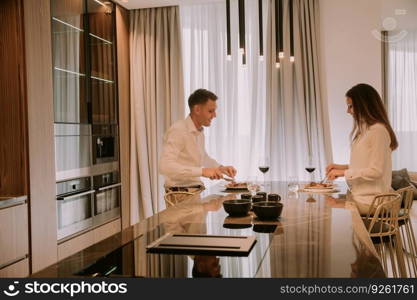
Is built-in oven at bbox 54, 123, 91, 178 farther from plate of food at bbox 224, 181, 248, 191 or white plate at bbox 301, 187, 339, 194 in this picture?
white plate at bbox 301, 187, 339, 194

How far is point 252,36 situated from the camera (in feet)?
16.1

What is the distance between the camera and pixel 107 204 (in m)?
4.54

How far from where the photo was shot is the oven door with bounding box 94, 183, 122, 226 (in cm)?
427

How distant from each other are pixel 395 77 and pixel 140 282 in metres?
4.84

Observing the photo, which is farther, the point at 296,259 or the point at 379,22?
A: the point at 379,22

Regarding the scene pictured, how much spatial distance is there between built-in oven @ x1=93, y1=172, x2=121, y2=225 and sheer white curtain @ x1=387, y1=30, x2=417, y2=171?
3.27 m

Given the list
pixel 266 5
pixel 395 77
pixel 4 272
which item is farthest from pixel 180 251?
pixel 395 77

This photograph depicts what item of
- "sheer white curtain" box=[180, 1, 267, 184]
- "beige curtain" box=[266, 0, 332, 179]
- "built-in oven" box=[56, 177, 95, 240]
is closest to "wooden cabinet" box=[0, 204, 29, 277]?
"built-in oven" box=[56, 177, 95, 240]

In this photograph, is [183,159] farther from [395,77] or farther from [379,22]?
[395,77]

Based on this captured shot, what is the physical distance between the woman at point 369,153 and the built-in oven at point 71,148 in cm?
217

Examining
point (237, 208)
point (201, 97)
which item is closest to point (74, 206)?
point (201, 97)

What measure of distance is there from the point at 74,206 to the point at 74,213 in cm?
6

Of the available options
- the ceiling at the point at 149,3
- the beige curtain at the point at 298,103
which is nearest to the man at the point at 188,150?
the beige curtain at the point at 298,103

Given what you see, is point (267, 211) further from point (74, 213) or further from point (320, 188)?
point (74, 213)
